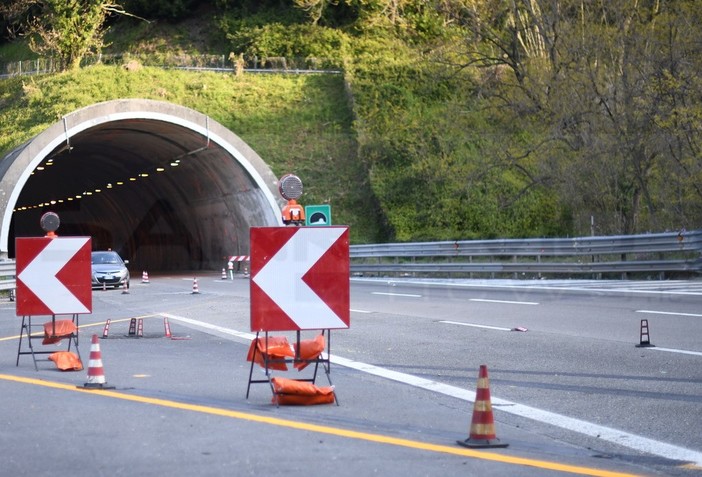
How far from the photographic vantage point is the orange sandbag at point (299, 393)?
29.4ft

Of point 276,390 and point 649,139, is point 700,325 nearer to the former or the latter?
point 276,390

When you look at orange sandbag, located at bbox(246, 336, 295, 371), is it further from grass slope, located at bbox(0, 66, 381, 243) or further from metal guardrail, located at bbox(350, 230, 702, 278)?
grass slope, located at bbox(0, 66, 381, 243)

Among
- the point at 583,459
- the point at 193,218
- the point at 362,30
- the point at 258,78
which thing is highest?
the point at 362,30

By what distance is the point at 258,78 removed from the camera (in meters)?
53.4

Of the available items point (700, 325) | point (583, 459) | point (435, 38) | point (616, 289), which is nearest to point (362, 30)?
point (435, 38)

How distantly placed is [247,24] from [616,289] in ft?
140

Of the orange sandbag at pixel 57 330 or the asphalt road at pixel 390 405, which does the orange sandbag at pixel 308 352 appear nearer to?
the asphalt road at pixel 390 405

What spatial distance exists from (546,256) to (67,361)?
19620 mm

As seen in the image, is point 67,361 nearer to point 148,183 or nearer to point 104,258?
point 104,258

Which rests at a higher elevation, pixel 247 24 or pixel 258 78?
pixel 247 24

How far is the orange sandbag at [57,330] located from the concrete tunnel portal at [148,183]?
823 inches

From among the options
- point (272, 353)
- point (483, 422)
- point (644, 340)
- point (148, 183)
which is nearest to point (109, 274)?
point (148, 183)

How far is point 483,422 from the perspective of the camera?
7180mm

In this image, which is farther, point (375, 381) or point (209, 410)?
point (375, 381)
